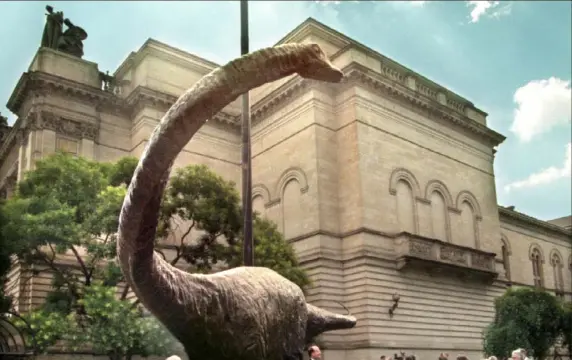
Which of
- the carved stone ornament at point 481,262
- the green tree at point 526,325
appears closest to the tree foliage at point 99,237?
the green tree at point 526,325

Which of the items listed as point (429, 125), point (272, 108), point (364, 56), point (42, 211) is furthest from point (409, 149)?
point (42, 211)

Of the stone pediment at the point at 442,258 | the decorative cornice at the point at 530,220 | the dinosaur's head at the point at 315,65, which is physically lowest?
the dinosaur's head at the point at 315,65

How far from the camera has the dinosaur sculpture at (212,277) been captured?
391cm

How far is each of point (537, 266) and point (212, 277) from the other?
47596 mm

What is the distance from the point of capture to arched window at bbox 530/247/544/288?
46987 millimetres

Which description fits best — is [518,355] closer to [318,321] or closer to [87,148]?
[318,321]

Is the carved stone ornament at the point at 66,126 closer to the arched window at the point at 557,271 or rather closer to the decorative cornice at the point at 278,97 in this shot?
the decorative cornice at the point at 278,97

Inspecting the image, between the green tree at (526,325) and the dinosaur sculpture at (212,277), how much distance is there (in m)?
20.6

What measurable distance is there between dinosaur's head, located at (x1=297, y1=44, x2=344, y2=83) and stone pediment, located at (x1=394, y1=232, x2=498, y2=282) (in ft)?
80.1

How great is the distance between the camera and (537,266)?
47.8 metres

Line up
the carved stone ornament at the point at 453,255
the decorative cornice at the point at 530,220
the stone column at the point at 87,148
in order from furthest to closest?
the decorative cornice at the point at 530,220 → the carved stone ornament at the point at 453,255 → the stone column at the point at 87,148

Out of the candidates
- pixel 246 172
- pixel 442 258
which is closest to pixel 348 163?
pixel 442 258

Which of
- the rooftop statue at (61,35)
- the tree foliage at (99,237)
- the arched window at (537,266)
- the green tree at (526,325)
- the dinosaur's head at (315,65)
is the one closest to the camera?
the dinosaur's head at (315,65)

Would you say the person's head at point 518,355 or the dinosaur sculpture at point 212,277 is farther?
the person's head at point 518,355
